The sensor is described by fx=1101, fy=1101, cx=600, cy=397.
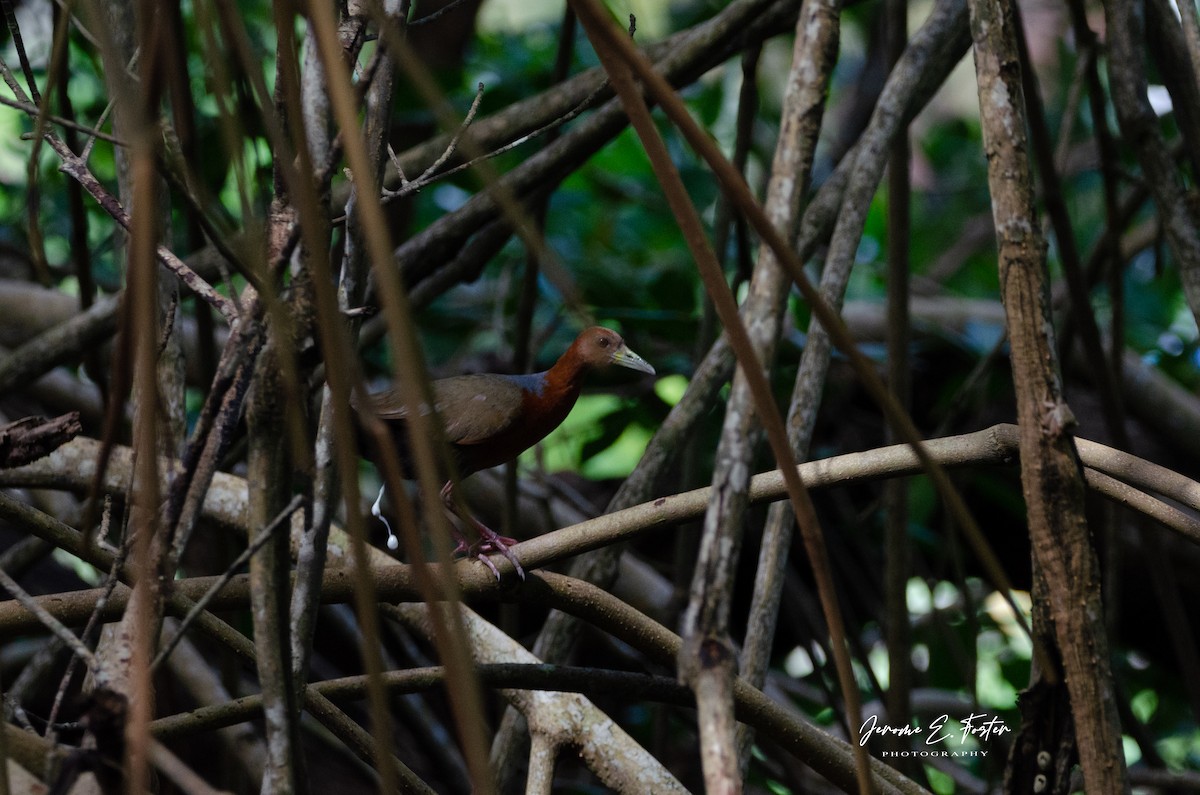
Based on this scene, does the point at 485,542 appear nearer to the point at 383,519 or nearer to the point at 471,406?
the point at 383,519

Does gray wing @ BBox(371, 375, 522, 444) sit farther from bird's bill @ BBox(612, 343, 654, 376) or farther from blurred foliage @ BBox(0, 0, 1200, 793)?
blurred foliage @ BBox(0, 0, 1200, 793)

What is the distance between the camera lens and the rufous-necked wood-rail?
2820 millimetres

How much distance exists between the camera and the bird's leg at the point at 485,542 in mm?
1054

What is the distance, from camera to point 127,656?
3.07ft

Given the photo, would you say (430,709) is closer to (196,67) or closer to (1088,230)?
(196,67)

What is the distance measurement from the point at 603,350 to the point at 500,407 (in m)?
0.42

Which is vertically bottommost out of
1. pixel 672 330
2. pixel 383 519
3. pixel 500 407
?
pixel 383 519

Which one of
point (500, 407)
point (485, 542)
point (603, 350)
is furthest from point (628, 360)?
point (485, 542)

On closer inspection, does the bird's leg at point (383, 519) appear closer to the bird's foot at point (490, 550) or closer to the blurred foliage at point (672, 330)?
the bird's foot at point (490, 550)

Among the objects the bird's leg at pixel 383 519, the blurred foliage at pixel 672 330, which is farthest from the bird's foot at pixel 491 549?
the blurred foliage at pixel 672 330

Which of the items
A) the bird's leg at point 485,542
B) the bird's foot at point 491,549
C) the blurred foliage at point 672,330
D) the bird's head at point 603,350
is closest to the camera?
the bird's leg at point 485,542

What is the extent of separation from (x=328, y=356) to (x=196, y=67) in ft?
13.6

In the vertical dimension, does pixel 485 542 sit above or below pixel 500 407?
below

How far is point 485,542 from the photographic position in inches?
104
